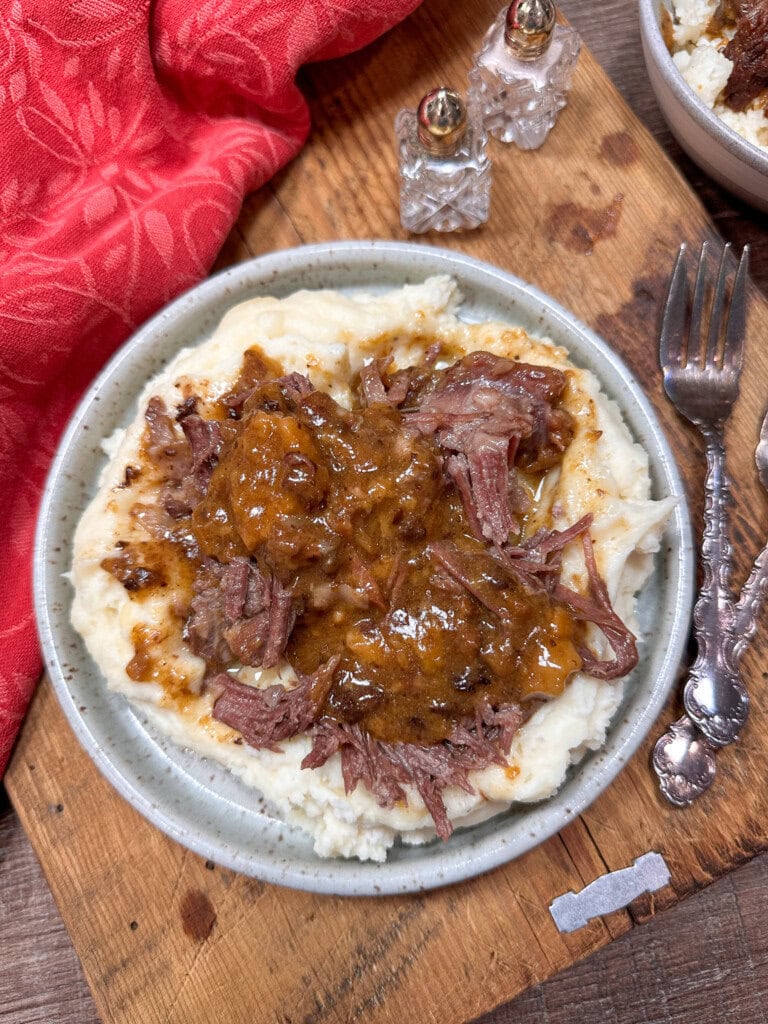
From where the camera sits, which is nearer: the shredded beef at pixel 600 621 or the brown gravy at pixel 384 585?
the brown gravy at pixel 384 585

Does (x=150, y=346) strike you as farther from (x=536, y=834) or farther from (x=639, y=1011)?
(x=639, y=1011)

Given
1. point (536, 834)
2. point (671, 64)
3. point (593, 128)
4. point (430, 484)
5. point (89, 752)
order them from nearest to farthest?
1. point (430, 484)
2. point (536, 834)
3. point (89, 752)
4. point (671, 64)
5. point (593, 128)

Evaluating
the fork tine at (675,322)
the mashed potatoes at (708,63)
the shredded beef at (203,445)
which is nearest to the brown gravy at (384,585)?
the shredded beef at (203,445)

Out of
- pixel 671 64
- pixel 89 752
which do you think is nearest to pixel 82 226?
pixel 89 752

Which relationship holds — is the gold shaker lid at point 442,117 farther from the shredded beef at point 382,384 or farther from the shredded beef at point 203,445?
the shredded beef at point 203,445

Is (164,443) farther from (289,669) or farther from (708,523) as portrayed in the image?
(708,523)

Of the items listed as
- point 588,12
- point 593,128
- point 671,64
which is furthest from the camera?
point 588,12
